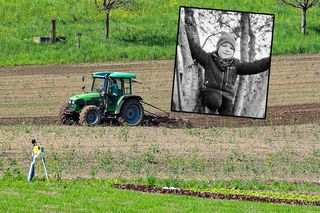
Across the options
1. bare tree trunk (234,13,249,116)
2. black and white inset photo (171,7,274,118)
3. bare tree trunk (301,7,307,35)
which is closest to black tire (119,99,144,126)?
black and white inset photo (171,7,274,118)

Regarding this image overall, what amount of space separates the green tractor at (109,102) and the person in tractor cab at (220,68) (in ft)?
18.0

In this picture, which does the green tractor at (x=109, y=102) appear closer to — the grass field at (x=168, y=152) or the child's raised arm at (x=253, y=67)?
the grass field at (x=168, y=152)

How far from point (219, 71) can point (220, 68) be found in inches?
6.5

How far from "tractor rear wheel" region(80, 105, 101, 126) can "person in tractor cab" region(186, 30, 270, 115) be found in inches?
215

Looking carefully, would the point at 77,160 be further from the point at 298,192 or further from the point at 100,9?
the point at 100,9

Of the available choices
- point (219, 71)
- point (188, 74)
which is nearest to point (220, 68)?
point (219, 71)

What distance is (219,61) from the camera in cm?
2917

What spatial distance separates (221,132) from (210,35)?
6.19m

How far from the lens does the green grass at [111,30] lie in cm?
5113

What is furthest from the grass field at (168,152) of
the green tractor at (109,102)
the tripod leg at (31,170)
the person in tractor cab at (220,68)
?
the person in tractor cab at (220,68)

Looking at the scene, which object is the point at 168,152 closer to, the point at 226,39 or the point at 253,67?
the point at 226,39

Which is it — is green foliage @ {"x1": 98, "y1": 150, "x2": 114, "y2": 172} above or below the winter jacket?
below

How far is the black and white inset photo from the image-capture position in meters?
29.1

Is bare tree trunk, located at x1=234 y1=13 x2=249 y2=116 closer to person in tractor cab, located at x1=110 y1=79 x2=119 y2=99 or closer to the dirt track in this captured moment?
person in tractor cab, located at x1=110 y1=79 x2=119 y2=99
